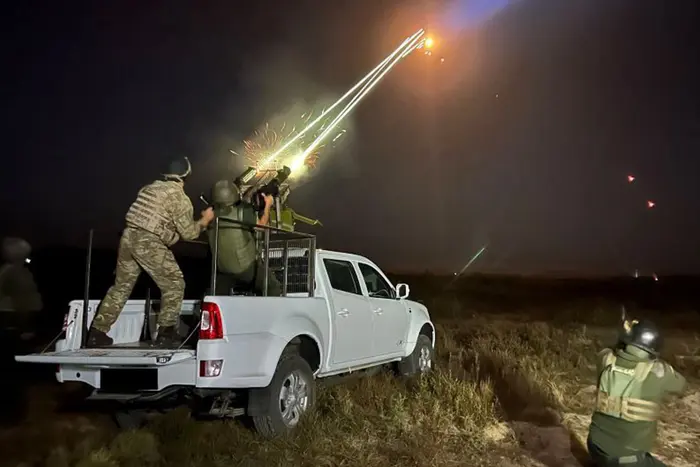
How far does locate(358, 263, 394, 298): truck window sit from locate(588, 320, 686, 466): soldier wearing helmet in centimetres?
415

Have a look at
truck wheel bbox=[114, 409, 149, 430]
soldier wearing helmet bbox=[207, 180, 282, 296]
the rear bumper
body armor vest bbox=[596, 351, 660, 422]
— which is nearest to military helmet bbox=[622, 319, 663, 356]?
body armor vest bbox=[596, 351, 660, 422]

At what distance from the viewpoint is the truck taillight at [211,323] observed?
5.61m

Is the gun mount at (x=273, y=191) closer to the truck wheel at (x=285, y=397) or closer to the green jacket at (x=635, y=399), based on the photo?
the truck wheel at (x=285, y=397)

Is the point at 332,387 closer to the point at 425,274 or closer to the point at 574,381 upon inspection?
the point at 574,381

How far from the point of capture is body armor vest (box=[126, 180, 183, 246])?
21.1 ft

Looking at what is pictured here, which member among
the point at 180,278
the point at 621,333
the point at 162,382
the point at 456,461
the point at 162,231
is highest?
the point at 162,231

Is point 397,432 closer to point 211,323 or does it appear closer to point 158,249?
point 211,323

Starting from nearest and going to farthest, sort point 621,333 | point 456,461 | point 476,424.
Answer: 1. point 621,333
2. point 456,461
3. point 476,424

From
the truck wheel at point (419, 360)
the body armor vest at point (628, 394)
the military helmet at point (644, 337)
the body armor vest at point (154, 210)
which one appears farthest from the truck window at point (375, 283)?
the military helmet at point (644, 337)

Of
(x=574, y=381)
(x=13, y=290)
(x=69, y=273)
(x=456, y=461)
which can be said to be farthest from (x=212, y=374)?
(x=69, y=273)

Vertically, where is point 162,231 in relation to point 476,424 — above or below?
above

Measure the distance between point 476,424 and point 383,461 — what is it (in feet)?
4.73

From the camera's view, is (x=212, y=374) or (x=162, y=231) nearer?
(x=212, y=374)

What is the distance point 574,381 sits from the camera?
920cm
